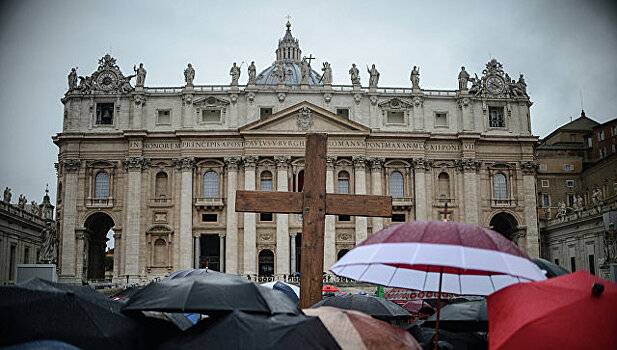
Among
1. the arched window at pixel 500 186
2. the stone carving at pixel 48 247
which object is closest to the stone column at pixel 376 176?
the arched window at pixel 500 186

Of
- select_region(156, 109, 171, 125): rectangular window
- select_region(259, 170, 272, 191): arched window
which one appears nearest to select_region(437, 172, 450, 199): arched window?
select_region(259, 170, 272, 191): arched window

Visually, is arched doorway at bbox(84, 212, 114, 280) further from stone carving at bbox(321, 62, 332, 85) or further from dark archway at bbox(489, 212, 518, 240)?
dark archway at bbox(489, 212, 518, 240)

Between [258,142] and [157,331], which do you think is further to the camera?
[258,142]

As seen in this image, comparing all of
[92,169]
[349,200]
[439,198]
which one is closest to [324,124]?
[439,198]

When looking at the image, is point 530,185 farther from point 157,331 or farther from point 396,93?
point 157,331

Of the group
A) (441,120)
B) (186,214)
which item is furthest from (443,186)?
(186,214)

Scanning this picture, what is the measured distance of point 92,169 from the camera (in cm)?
5191

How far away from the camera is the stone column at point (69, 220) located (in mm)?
49906

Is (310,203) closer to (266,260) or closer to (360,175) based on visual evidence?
(266,260)

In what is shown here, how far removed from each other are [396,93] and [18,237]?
30.2 metres

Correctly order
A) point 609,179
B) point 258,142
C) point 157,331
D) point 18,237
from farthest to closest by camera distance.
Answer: point 609,179 < point 258,142 < point 18,237 < point 157,331

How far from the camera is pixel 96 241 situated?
180 feet

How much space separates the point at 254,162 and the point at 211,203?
4.53 metres

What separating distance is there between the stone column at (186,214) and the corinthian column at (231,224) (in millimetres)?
2768
